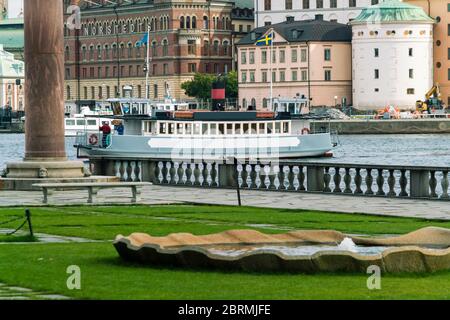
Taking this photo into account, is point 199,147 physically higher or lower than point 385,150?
higher

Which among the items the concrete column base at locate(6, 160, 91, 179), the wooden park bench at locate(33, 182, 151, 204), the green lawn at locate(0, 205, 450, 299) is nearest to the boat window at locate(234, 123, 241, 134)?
the concrete column base at locate(6, 160, 91, 179)

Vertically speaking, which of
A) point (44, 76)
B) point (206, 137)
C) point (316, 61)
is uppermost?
point (316, 61)

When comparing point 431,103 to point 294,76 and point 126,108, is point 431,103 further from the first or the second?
point 126,108

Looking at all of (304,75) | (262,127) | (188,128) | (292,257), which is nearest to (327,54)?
(304,75)

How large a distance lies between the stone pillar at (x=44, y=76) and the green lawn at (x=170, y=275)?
31.9ft

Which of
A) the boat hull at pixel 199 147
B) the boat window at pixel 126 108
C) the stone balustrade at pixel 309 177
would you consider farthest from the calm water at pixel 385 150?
the stone balustrade at pixel 309 177

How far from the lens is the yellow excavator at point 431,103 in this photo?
177 m

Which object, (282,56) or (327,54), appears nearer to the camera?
(327,54)

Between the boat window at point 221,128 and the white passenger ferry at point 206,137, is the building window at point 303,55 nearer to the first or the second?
the white passenger ferry at point 206,137

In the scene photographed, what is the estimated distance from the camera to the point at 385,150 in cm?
12088

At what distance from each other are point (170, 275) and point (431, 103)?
15952 centimetres

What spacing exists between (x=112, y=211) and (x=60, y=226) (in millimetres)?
4533
